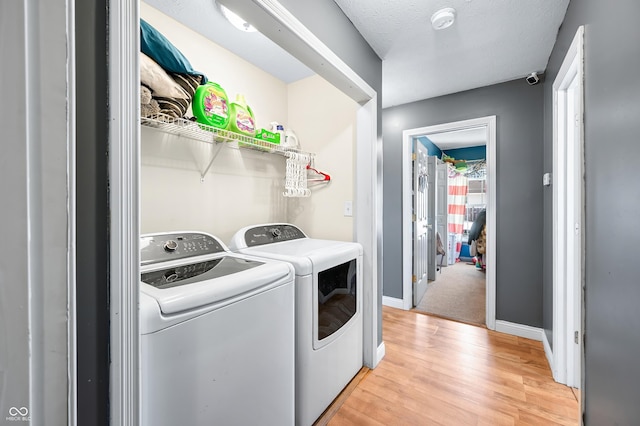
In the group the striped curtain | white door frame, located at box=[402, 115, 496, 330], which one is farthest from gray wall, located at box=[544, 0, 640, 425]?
the striped curtain

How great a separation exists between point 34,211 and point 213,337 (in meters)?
0.62

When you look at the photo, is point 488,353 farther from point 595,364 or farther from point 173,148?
point 173,148

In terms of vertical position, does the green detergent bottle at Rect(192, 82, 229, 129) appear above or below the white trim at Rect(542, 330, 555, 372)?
above

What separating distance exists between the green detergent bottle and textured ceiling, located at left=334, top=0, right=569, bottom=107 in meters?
0.89

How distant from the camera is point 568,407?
5.28 ft

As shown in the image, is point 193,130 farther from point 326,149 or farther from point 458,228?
point 458,228

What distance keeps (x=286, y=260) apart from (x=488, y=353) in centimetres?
201

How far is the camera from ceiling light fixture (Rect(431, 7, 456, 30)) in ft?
5.33

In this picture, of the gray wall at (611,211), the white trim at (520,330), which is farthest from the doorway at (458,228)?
the gray wall at (611,211)

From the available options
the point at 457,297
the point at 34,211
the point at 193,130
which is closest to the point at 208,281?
the point at 34,211

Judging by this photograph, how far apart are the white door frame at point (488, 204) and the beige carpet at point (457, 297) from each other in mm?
275

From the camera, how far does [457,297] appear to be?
139 inches

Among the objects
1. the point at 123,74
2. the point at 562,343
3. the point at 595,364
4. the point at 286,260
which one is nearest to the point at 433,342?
the point at 562,343

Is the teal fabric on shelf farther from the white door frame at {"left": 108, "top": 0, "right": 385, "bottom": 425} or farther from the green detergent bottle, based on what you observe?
the white door frame at {"left": 108, "top": 0, "right": 385, "bottom": 425}
